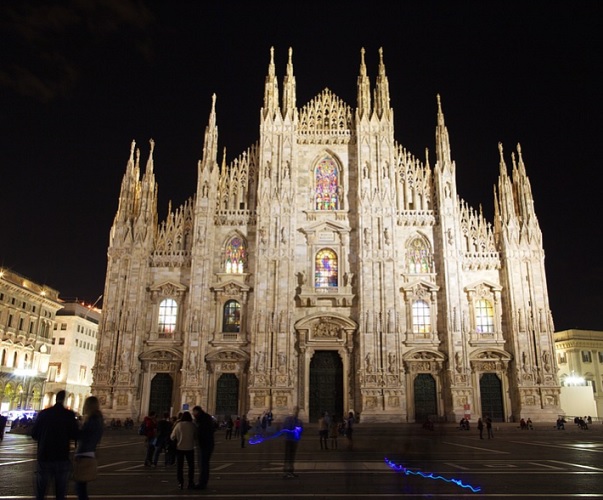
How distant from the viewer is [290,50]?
148 ft

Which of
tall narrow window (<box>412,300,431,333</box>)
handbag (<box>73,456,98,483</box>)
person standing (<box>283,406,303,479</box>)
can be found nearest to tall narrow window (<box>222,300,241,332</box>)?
tall narrow window (<box>412,300,431,333</box>)

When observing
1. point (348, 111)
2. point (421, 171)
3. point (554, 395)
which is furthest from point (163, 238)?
point (554, 395)

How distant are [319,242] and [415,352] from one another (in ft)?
34.2

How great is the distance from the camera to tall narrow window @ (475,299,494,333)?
39344mm

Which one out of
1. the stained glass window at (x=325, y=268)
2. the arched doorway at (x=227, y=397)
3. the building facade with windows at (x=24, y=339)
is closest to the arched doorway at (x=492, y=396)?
the stained glass window at (x=325, y=268)

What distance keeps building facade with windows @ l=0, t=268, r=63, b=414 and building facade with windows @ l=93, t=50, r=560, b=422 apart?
23057mm

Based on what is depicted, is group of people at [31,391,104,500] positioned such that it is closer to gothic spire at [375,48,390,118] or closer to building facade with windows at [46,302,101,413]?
gothic spire at [375,48,390,118]

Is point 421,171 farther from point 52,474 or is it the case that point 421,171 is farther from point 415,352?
point 52,474

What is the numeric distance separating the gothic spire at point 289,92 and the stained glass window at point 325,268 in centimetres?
1134

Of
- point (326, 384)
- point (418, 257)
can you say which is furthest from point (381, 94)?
point (326, 384)

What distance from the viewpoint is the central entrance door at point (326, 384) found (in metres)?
38.0

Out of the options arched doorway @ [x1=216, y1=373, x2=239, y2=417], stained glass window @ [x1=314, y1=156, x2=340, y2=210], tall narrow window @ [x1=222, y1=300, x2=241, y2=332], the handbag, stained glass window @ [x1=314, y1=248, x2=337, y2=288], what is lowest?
the handbag

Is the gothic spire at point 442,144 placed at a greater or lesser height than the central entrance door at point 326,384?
greater

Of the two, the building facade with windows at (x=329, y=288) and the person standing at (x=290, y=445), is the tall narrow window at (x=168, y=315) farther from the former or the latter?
the person standing at (x=290, y=445)
